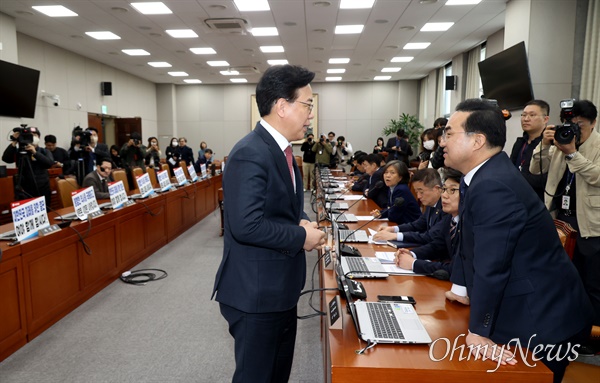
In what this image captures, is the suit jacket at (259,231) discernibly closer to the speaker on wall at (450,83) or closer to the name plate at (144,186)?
the name plate at (144,186)

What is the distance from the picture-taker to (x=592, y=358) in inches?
92.6

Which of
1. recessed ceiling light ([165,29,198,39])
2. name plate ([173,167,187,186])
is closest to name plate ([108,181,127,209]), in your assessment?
name plate ([173,167,187,186])

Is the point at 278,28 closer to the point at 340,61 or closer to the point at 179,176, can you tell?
the point at 179,176

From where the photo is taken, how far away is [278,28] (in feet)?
23.5

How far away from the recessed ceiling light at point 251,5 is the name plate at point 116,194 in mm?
3287

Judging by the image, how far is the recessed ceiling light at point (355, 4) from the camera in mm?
5844

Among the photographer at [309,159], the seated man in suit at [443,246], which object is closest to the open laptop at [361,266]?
the seated man in suit at [443,246]

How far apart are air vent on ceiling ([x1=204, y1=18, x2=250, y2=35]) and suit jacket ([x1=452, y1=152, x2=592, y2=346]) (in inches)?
243

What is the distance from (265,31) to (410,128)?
668 centimetres

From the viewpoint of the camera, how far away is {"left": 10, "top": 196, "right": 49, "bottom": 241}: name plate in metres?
2.49

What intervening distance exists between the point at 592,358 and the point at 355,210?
2.09 metres

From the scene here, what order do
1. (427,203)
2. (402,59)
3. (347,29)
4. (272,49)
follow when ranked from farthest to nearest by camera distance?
1. (402,59)
2. (272,49)
3. (347,29)
4. (427,203)

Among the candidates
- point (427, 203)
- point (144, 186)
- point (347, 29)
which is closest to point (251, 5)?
point (347, 29)

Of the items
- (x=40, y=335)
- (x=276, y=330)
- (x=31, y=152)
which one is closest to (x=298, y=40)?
(x=31, y=152)
